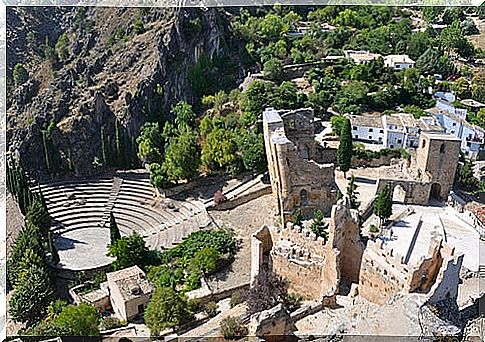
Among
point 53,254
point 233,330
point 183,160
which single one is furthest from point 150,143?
point 233,330

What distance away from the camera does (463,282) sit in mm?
10938

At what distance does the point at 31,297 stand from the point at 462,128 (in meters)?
16.0

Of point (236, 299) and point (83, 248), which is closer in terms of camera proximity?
point (236, 299)

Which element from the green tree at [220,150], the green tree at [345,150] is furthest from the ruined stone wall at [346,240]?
the green tree at [220,150]

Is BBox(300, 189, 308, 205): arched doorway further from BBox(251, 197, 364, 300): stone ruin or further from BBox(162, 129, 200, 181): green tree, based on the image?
BBox(162, 129, 200, 181): green tree

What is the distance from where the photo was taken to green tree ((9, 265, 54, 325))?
13852 millimetres

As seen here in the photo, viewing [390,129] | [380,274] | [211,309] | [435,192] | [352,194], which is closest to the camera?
[380,274]

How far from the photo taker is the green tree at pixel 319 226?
13452 millimetres

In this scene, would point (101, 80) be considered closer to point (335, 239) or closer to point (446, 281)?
point (335, 239)

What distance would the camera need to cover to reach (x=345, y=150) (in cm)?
1689

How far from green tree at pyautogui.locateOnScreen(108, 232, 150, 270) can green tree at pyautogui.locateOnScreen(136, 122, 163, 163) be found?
5613 mm

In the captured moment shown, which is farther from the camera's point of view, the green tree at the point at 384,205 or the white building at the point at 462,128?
the white building at the point at 462,128

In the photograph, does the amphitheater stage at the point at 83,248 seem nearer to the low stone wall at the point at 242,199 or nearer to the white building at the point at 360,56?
the low stone wall at the point at 242,199

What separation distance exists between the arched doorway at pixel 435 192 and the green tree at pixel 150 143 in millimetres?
9708
